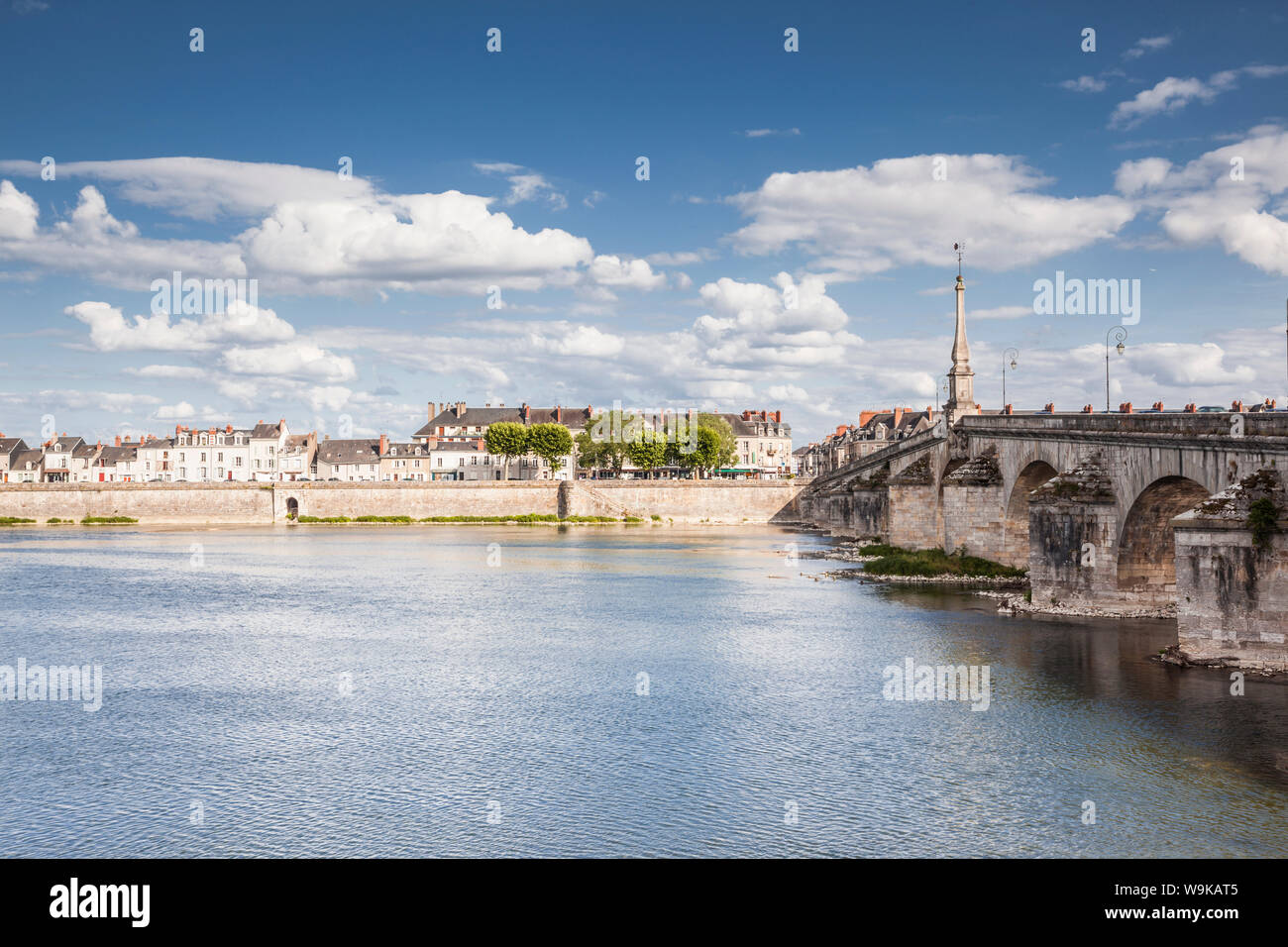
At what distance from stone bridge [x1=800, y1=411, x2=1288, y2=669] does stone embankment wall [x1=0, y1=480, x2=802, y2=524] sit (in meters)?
41.1

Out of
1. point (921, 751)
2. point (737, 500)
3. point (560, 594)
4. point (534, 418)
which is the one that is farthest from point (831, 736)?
point (534, 418)

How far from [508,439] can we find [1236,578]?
91.2 m

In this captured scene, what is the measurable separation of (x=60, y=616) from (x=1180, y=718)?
33.5m

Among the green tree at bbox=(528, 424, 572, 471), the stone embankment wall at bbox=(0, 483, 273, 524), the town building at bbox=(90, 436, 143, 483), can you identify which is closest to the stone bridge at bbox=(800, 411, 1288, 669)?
the green tree at bbox=(528, 424, 572, 471)

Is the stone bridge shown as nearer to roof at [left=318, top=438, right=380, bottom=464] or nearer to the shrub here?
the shrub

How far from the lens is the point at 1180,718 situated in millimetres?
19641

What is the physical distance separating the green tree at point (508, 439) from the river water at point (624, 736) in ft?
232

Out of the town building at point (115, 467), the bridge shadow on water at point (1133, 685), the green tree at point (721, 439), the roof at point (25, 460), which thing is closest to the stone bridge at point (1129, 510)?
the bridge shadow on water at point (1133, 685)

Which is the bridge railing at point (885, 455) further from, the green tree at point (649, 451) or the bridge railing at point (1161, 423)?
the green tree at point (649, 451)

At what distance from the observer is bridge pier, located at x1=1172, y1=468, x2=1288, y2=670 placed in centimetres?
2139

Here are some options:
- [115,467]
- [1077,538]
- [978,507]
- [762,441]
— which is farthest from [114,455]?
[1077,538]

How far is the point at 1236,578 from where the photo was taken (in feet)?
71.5

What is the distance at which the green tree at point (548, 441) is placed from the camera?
109 m

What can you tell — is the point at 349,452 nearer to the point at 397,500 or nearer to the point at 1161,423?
the point at 397,500
